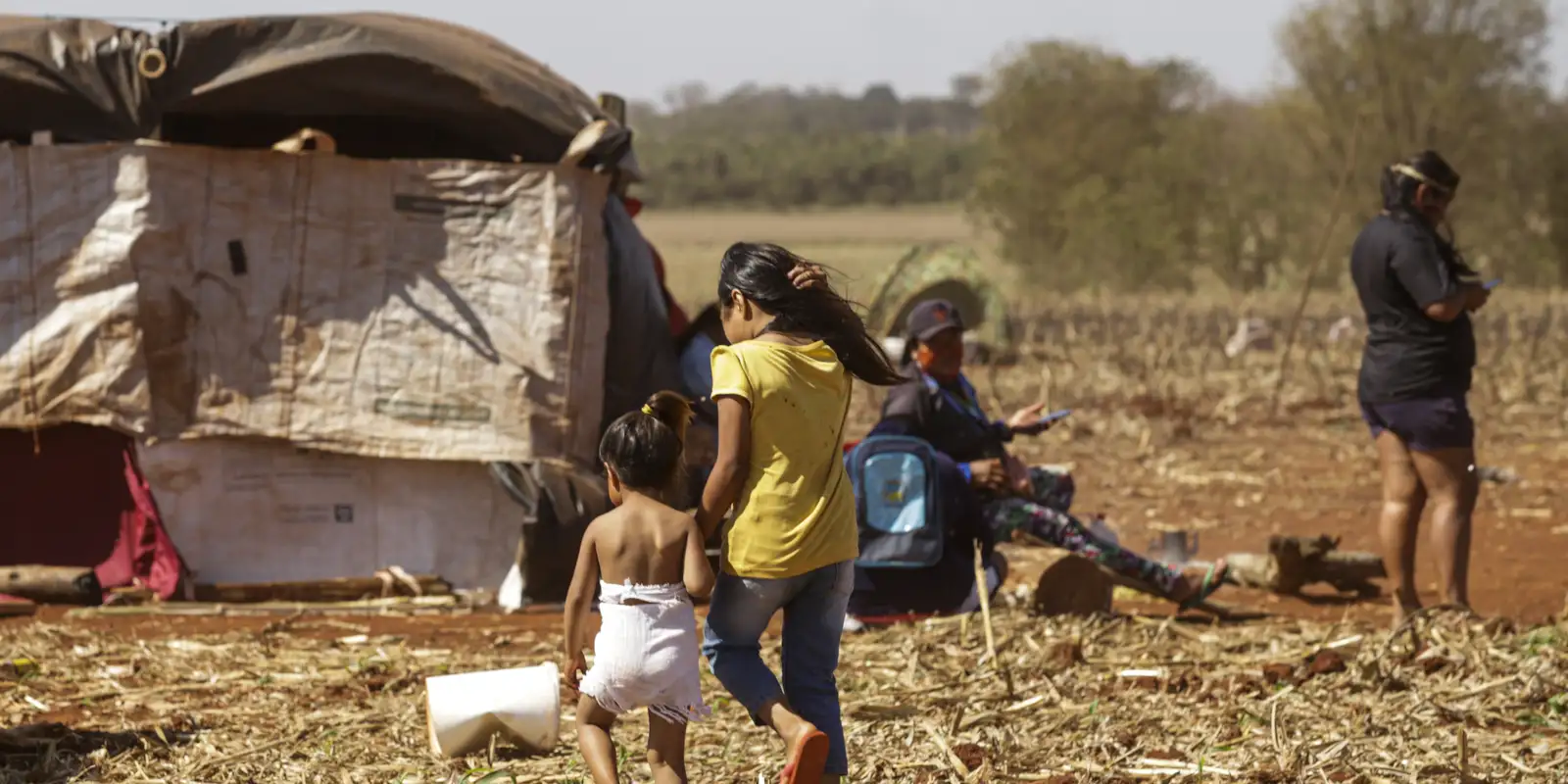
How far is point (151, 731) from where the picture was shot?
532 centimetres

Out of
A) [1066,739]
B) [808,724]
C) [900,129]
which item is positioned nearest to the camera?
[808,724]

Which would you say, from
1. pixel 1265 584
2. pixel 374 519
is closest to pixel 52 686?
pixel 374 519

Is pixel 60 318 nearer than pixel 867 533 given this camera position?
No

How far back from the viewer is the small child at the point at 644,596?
13.2 ft

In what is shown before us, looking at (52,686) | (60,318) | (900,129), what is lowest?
(52,686)

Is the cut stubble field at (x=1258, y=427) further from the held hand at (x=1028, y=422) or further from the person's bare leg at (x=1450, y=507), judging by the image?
the held hand at (x=1028, y=422)

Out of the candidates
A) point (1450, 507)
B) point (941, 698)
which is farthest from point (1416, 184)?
point (941, 698)

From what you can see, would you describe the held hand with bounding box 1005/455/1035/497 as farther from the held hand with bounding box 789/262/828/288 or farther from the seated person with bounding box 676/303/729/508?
the held hand with bounding box 789/262/828/288

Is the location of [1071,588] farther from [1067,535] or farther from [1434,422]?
[1434,422]

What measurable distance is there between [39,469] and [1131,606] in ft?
16.2

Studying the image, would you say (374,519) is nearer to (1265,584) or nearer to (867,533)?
(867,533)

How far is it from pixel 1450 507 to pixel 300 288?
16.0 feet

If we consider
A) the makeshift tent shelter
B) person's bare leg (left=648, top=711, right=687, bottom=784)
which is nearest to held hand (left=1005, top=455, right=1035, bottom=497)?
the makeshift tent shelter

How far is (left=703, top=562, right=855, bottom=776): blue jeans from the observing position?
4.05 m
